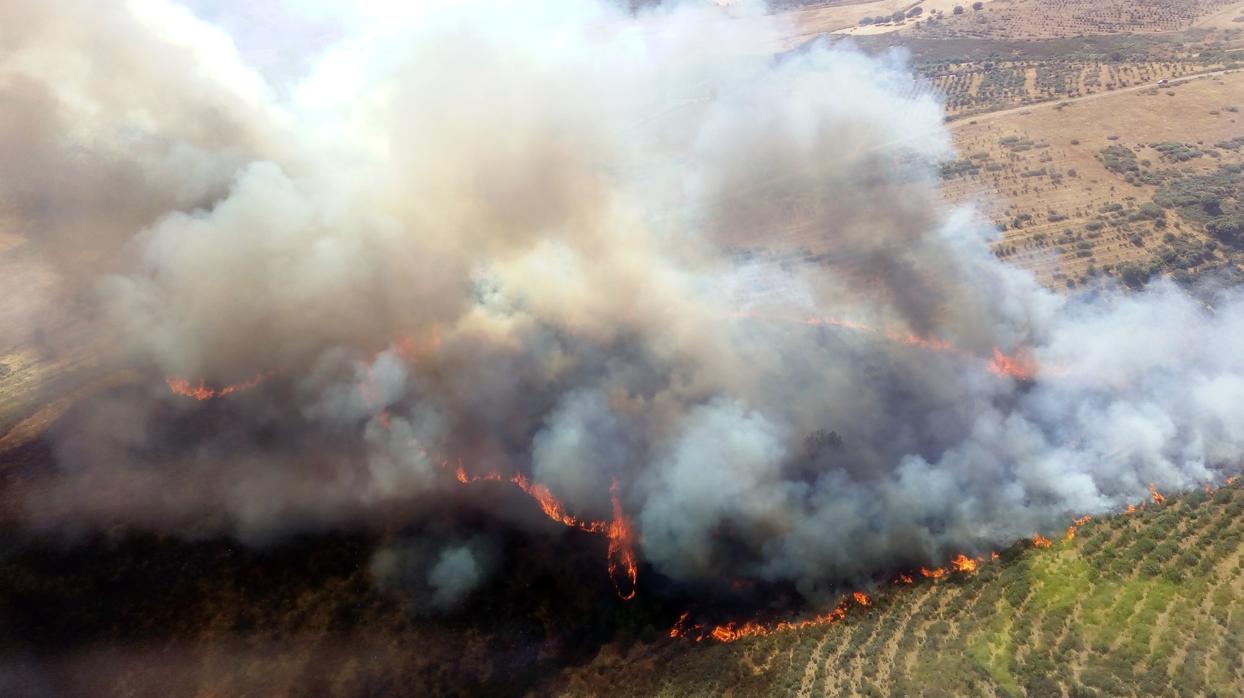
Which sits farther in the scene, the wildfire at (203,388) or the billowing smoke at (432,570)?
the wildfire at (203,388)

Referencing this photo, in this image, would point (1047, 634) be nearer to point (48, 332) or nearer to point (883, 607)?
point (883, 607)

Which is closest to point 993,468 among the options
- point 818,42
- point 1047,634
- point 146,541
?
point 1047,634

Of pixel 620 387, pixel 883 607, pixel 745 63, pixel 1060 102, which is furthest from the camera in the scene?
pixel 1060 102

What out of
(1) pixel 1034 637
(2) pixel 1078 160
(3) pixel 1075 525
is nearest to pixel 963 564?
(1) pixel 1034 637

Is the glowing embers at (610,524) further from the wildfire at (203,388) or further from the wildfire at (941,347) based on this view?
the wildfire at (941,347)

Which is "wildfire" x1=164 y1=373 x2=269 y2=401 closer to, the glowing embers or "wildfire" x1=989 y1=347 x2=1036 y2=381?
the glowing embers

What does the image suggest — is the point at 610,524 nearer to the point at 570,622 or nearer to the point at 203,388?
the point at 570,622

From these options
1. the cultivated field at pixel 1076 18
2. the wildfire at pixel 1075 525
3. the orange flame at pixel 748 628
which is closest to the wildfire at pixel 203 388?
the orange flame at pixel 748 628
